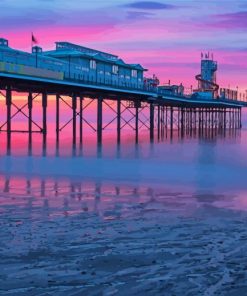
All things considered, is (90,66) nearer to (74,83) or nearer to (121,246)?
(74,83)

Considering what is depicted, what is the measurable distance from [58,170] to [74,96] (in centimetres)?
1901

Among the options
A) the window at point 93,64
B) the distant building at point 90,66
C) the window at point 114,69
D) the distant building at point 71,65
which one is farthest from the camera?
the window at point 114,69

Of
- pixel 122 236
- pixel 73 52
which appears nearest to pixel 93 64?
pixel 73 52

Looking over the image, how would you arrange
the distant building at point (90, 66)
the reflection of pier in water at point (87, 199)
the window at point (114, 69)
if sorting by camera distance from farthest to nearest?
the window at point (114, 69) → the distant building at point (90, 66) → the reflection of pier in water at point (87, 199)

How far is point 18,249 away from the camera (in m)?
8.05

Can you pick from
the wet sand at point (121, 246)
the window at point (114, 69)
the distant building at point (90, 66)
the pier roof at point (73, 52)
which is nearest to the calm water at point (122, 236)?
the wet sand at point (121, 246)

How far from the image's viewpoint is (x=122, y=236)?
356 inches

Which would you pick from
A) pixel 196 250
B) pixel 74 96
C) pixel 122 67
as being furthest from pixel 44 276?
pixel 122 67

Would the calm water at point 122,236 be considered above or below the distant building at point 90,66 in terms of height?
below

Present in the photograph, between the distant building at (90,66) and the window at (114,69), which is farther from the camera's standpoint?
the window at (114,69)

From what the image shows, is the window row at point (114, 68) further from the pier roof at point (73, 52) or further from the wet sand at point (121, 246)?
the wet sand at point (121, 246)

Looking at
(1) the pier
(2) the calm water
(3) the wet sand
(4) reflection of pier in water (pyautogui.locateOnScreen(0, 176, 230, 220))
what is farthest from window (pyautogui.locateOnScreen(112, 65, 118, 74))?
(3) the wet sand

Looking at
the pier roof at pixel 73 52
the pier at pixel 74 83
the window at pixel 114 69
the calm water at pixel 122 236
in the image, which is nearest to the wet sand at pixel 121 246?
the calm water at pixel 122 236

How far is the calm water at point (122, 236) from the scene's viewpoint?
6656 mm
